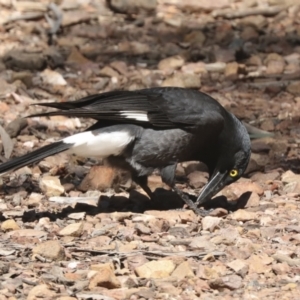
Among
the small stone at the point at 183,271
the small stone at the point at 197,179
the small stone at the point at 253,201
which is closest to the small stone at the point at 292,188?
the small stone at the point at 253,201

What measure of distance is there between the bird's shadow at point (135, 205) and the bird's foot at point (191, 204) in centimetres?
15

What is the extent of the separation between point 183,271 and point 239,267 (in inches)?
12.1

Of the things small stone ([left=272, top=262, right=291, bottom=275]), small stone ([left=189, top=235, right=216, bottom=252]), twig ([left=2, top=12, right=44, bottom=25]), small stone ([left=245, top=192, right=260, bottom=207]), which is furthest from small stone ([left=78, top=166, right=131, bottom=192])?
twig ([left=2, top=12, right=44, bottom=25])

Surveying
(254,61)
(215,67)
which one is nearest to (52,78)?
(215,67)

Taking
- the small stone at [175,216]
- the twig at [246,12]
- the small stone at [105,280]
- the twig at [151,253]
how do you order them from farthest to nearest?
the twig at [246,12] → the small stone at [175,216] → the twig at [151,253] → the small stone at [105,280]

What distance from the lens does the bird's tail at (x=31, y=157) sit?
586 cm

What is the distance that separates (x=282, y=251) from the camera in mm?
5273

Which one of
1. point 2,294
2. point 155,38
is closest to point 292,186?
point 2,294

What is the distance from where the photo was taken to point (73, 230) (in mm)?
5535

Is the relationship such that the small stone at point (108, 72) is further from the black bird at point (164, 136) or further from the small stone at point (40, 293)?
the small stone at point (40, 293)

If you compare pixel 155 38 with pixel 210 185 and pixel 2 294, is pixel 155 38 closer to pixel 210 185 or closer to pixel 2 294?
pixel 210 185

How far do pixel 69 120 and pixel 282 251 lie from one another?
10.2ft

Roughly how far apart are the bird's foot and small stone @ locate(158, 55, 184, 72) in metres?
3.04

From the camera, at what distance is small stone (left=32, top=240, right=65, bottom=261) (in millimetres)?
5027
